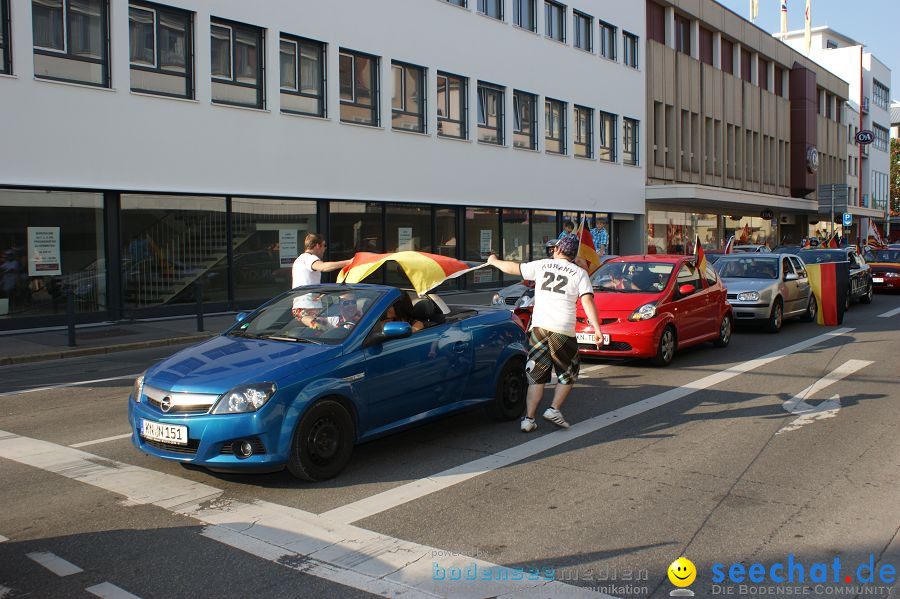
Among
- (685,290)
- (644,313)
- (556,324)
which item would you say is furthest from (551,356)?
(685,290)

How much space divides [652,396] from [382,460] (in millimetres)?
3964

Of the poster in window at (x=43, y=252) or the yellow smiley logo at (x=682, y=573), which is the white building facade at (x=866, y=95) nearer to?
the poster in window at (x=43, y=252)

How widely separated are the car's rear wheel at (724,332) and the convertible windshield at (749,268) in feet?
11.0

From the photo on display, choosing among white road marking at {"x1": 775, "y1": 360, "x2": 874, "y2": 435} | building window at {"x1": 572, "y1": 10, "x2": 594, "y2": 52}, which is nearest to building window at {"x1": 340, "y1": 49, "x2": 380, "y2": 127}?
building window at {"x1": 572, "y1": 10, "x2": 594, "y2": 52}

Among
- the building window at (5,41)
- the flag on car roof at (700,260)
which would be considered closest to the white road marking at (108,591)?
the flag on car roof at (700,260)

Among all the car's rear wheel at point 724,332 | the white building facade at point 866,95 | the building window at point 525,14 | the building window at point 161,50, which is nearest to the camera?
the car's rear wheel at point 724,332

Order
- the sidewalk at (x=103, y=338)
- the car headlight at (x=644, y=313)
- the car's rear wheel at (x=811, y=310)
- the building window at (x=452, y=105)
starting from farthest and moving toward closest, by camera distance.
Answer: the building window at (x=452, y=105)
the car's rear wheel at (x=811, y=310)
the sidewalk at (x=103, y=338)
the car headlight at (x=644, y=313)

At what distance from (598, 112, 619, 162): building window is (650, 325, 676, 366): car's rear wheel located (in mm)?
23352

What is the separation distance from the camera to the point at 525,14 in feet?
97.6

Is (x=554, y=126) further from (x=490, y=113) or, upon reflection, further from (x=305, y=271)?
(x=305, y=271)

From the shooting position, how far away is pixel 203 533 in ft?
16.9

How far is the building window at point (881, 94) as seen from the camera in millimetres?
75938

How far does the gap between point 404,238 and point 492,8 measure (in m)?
8.97

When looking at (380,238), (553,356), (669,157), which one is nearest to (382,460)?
(553,356)
